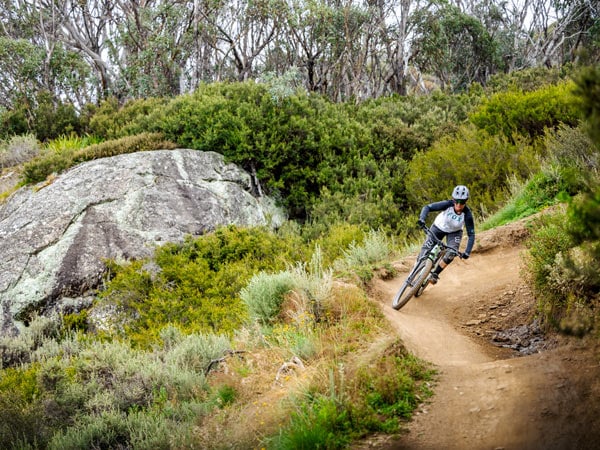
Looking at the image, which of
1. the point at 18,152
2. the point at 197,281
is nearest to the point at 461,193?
the point at 197,281

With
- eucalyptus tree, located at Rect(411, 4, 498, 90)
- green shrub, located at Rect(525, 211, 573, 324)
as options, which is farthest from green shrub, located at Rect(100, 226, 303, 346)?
eucalyptus tree, located at Rect(411, 4, 498, 90)

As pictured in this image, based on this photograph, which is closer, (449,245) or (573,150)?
(449,245)

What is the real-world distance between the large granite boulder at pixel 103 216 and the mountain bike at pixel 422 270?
247 inches

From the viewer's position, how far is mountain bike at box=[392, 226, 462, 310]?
26.3 ft

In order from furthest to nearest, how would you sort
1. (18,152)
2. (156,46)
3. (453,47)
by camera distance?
(453,47), (156,46), (18,152)

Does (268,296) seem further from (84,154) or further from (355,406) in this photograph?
(84,154)

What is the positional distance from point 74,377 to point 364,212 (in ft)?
29.7

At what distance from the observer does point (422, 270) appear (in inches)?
322

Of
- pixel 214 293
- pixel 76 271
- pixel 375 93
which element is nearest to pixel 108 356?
pixel 214 293

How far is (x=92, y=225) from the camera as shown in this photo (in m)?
12.2

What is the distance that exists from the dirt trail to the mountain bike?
0.27m

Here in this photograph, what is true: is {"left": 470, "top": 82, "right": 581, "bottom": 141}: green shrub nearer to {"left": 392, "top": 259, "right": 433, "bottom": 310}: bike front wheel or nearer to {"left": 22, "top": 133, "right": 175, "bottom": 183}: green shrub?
{"left": 392, "top": 259, "right": 433, "bottom": 310}: bike front wheel

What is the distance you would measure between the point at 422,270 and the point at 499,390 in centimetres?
338

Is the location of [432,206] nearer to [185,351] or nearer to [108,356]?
[185,351]
